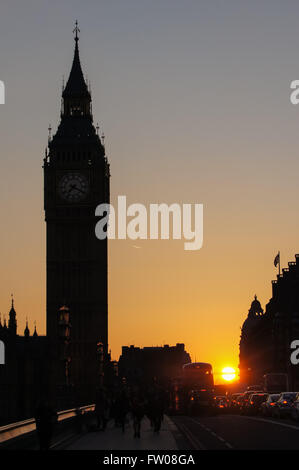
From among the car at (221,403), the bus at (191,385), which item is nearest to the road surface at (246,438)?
the bus at (191,385)

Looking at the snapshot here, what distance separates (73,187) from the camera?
16312 cm

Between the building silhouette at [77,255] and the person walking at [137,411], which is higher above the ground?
the building silhouette at [77,255]

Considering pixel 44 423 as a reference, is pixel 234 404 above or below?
below

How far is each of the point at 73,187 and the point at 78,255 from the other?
10.9m

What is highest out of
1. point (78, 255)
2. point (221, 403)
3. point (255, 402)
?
point (78, 255)

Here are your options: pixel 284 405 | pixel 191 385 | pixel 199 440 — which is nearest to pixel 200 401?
pixel 191 385

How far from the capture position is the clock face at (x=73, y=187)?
16200 cm

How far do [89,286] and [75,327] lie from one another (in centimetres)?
639

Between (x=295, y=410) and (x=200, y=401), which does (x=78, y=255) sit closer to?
(x=200, y=401)

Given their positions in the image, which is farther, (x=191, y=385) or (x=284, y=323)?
(x=284, y=323)

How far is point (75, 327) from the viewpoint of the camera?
159 metres

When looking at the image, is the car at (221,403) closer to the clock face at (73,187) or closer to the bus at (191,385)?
the bus at (191,385)

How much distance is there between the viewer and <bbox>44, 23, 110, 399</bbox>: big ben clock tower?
518 ft
